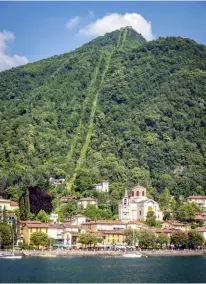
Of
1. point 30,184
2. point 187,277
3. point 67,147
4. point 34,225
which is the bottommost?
point 187,277

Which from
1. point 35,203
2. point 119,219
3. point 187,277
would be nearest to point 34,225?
point 35,203

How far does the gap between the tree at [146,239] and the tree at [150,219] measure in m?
14.4

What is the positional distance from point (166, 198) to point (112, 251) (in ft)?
118

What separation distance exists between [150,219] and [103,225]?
10.4 meters

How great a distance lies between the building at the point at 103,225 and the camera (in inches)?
4611

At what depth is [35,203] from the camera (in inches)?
4766

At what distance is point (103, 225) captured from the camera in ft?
385

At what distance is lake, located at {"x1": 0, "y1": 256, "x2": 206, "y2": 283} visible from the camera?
6581 cm

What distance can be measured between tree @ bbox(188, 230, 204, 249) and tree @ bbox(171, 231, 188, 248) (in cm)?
75

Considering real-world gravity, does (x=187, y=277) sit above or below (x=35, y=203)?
below

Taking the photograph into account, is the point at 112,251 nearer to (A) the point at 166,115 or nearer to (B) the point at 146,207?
(B) the point at 146,207

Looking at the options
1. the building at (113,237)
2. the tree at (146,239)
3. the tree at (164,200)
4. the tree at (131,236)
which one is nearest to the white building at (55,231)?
the building at (113,237)

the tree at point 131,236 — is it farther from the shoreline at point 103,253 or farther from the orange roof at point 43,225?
the orange roof at point 43,225

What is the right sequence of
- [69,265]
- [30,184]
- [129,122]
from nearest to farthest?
[69,265], [30,184], [129,122]
